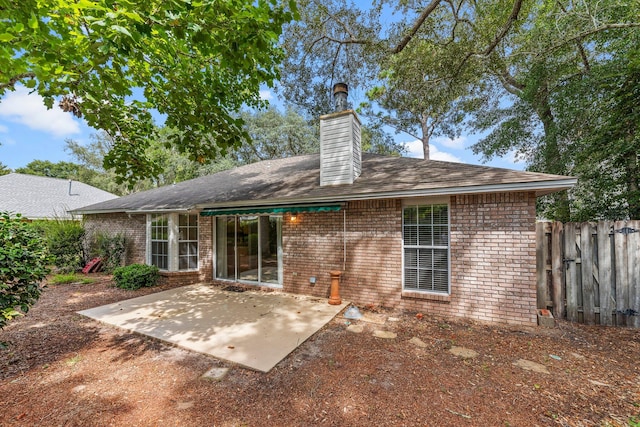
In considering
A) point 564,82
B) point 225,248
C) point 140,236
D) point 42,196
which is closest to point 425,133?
point 564,82

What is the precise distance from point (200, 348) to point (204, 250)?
5.66 m

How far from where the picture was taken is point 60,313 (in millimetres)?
6090

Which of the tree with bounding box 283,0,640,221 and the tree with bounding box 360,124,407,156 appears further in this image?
the tree with bounding box 360,124,407,156

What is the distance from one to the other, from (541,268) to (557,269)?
0.25 metres

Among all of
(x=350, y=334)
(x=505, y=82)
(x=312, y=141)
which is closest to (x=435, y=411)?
(x=350, y=334)

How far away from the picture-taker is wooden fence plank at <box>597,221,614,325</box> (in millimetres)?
5035

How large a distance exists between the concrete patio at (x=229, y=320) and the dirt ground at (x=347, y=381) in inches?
9.9

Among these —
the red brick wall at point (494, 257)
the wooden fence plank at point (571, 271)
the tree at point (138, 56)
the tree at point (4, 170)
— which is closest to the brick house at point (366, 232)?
the red brick wall at point (494, 257)

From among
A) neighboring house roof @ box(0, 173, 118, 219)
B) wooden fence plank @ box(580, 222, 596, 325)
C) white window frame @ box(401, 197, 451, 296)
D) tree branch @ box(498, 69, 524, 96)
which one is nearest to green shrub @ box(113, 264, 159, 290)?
white window frame @ box(401, 197, 451, 296)

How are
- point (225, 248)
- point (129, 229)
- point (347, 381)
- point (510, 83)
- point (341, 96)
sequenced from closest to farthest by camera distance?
point (347, 381) → point (341, 96) → point (225, 248) → point (129, 229) → point (510, 83)

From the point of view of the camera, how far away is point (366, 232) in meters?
6.58

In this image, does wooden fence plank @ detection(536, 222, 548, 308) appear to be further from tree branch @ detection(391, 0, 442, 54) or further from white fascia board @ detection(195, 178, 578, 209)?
tree branch @ detection(391, 0, 442, 54)

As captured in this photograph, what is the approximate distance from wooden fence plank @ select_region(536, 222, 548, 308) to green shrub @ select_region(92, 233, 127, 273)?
543 inches

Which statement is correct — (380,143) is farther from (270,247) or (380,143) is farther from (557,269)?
(557,269)
